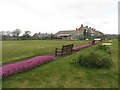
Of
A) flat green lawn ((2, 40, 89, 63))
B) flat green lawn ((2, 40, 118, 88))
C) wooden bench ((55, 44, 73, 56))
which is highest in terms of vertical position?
wooden bench ((55, 44, 73, 56))

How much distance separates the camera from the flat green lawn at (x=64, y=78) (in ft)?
22.8

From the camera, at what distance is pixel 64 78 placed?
7691 mm

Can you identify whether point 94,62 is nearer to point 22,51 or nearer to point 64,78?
point 64,78

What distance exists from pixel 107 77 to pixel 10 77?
4317mm

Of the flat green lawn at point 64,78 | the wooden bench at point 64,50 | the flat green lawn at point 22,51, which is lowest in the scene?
the flat green lawn at point 64,78

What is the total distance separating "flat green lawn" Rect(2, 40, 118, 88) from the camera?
6941 millimetres

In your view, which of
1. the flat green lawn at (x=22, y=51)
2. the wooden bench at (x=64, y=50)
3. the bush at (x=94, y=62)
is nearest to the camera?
the bush at (x=94, y=62)

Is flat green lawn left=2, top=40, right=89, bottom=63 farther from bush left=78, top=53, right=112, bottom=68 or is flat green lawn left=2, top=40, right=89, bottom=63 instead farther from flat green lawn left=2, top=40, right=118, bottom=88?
bush left=78, top=53, right=112, bottom=68

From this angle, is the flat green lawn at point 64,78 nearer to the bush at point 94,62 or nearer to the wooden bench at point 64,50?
the bush at point 94,62

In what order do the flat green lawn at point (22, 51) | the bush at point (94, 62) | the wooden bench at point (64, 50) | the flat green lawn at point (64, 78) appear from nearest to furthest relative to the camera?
the flat green lawn at point (64, 78) < the bush at point (94, 62) < the wooden bench at point (64, 50) < the flat green lawn at point (22, 51)

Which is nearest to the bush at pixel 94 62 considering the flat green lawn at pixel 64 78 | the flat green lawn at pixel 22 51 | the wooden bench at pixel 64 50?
the flat green lawn at pixel 64 78

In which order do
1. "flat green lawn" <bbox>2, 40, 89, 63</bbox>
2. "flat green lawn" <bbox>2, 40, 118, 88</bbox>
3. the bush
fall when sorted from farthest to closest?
"flat green lawn" <bbox>2, 40, 89, 63</bbox> < the bush < "flat green lawn" <bbox>2, 40, 118, 88</bbox>

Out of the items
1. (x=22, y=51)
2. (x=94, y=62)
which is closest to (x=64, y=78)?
(x=94, y=62)

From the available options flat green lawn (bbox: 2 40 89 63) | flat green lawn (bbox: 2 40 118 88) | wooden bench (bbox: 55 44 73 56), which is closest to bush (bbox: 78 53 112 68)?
flat green lawn (bbox: 2 40 118 88)
